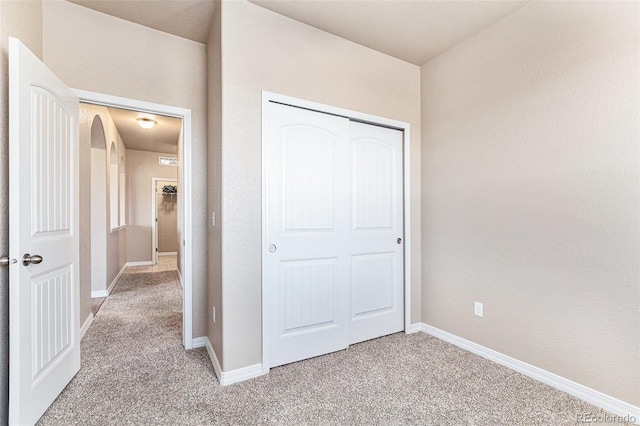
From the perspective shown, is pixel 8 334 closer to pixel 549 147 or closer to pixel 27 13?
pixel 27 13

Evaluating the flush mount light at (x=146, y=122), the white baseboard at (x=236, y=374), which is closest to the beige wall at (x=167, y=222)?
the flush mount light at (x=146, y=122)

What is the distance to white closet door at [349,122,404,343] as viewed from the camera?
2.65 m

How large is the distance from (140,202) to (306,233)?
6368 millimetres

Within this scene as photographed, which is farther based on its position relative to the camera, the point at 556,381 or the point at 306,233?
the point at 306,233

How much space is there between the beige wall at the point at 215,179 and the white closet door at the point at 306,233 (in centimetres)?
35

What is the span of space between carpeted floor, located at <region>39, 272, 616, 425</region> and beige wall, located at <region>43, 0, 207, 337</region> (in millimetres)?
608

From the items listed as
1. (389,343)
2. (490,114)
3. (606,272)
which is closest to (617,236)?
(606,272)

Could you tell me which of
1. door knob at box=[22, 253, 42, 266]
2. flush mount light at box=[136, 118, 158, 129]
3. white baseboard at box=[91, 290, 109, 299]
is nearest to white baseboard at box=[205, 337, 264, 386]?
door knob at box=[22, 253, 42, 266]

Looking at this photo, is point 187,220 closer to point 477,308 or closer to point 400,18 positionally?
point 400,18

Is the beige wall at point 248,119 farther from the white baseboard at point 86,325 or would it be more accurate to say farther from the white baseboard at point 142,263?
the white baseboard at point 142,263

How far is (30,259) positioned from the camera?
1.56m

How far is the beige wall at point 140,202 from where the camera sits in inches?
271

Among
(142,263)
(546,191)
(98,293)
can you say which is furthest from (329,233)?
(142,263)

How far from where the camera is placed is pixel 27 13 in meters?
1.84
